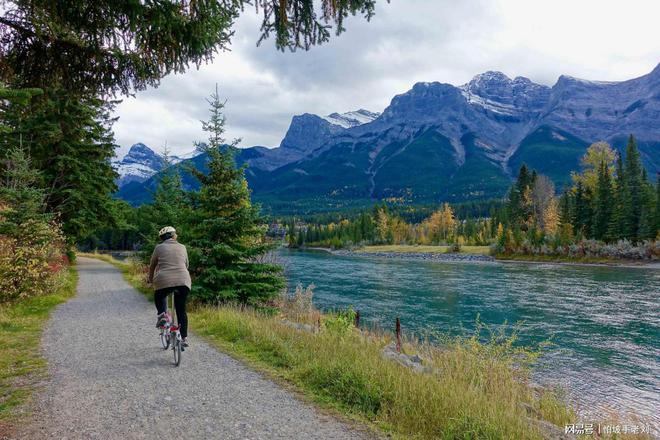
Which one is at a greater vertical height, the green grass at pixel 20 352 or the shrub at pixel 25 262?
the shrub at pixel 25 262

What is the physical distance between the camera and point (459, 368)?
8.38 m

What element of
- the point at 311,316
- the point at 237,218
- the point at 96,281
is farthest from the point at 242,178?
the point at 96,281

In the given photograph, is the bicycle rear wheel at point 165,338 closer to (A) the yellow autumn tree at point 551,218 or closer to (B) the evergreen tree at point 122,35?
(B) the evergreen tree at point 122,35

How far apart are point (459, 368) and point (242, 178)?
12.5m

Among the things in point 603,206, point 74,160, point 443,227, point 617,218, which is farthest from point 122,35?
point 443,227

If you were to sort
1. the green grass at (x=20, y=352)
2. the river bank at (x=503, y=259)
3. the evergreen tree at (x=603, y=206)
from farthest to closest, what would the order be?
the evergreen tree at (x=603, y=206)
the river bank at (x=503, y=259)
the green grass at (x=20, y=352)

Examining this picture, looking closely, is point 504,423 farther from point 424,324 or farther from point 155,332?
point 424,324

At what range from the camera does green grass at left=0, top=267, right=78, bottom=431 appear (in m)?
6.31

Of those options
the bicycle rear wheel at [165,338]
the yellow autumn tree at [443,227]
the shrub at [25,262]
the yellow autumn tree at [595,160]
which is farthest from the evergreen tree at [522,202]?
the bicycle rear wheel at [165,338]

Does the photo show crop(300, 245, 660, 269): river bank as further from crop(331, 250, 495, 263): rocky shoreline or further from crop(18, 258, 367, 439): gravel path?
crop(18, 258, 367, 439): gravel path

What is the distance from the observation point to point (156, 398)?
6.54 m

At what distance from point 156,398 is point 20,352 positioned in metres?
5.20

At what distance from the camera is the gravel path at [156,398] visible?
5.41 metres

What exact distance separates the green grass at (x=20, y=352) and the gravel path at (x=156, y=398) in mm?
276
